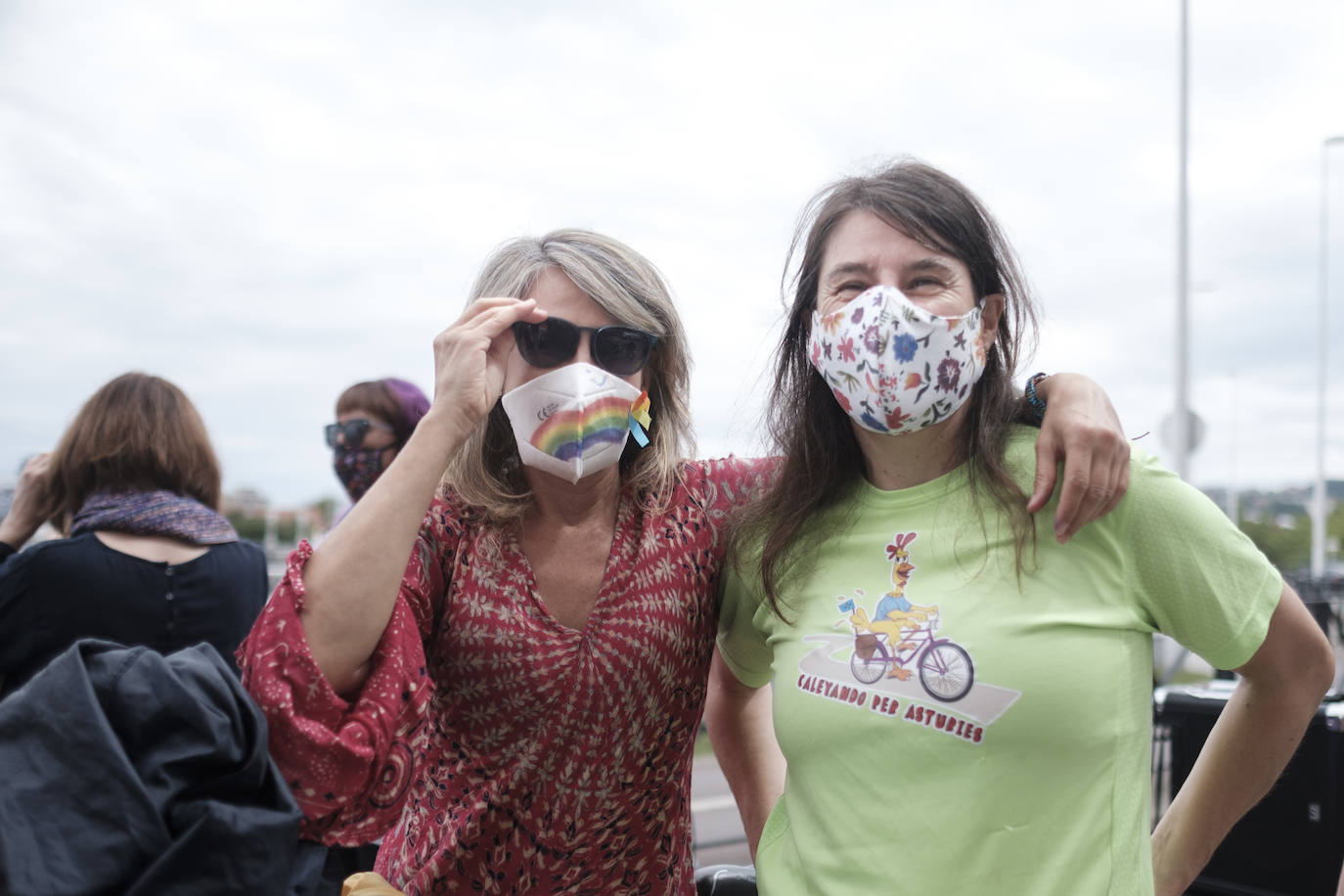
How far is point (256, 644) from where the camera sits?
4.88ft

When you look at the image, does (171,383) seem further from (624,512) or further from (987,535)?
(987,535)

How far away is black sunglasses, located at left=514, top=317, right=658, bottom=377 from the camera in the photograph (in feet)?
6.42

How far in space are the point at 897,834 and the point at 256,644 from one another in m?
1.00

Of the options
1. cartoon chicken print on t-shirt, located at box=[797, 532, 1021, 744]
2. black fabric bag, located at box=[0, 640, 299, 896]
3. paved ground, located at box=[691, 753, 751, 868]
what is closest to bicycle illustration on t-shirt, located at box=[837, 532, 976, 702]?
cartoon chicken print on t-shirt, located at box=[797, 532, 1021, 744]

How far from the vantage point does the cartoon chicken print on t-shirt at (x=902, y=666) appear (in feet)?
5.15

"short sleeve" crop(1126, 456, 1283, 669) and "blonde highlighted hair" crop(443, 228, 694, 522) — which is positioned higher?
"blonde highlighted hair" crop(443, 228, 694, 522)

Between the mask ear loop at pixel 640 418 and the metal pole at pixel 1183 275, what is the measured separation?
388 inches

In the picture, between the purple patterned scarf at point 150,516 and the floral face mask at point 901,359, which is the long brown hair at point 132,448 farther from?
the floral face mask at point 901,359

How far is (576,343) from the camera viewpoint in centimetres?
199

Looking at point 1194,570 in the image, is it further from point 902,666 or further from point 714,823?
point 714,823

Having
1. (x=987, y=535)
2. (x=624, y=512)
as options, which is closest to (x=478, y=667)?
(x=624, y=512)

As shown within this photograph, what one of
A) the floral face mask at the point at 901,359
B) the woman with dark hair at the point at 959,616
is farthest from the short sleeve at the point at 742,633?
the floral face mask at the point at 901,359

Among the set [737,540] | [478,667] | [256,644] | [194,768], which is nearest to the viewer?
[194,768]

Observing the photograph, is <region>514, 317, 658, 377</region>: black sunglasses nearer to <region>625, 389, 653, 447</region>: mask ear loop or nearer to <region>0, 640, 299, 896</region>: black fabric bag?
<region>625, 389, 653, 447</region>: mask ear loop
